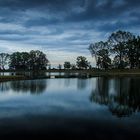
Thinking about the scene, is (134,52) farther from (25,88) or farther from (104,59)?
(25,88)

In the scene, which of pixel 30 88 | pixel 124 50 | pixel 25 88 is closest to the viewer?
pixel 25 88

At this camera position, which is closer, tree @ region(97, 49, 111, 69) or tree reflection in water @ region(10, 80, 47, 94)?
tree reflection in water @ region(10, 80, 47, 94)

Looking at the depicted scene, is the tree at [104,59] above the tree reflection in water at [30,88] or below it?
above

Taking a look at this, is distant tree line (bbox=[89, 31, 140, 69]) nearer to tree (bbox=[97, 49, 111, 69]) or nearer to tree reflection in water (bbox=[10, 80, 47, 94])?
tree (bbox=[97, 49, 111, 69])

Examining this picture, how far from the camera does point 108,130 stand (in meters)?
18.8

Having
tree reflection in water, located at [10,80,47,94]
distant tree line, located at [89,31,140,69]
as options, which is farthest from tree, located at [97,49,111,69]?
tree reflection in water, located at [10,80,47,94]

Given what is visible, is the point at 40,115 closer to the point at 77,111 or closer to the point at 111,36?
the point at 77,111

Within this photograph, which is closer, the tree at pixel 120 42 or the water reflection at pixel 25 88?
the water reflection at pixel 25 88

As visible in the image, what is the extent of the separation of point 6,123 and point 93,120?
7052 millimetres

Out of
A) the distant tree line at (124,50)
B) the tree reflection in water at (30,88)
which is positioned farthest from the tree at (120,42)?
the tree reflection in water at (30,88)

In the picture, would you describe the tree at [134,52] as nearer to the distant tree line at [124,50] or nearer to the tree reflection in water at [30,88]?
the distant tree line at [124,50]

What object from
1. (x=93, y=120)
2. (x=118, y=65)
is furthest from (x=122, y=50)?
(x=93, y=120)

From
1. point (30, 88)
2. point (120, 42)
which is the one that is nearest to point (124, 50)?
point (120, 42)

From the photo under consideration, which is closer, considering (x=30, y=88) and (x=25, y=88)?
(x=25, y=88)
